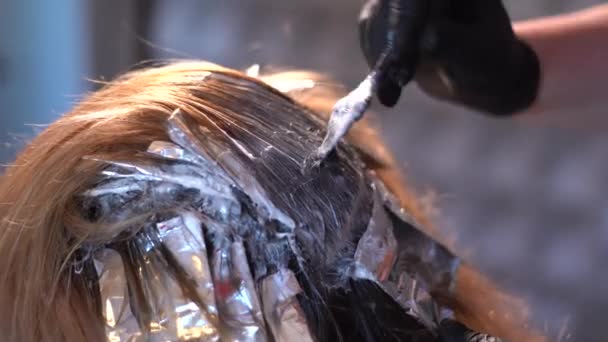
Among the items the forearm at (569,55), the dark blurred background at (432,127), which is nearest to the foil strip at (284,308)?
the forearm at (569,55)

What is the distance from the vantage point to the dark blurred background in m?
1.39

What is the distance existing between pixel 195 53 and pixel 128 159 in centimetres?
119

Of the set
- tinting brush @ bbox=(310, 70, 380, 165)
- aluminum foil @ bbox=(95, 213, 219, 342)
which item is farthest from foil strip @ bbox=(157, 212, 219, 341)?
tinting brush @ bbox=(310, 70, 380, 165)

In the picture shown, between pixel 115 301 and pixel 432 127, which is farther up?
pixel 115 301

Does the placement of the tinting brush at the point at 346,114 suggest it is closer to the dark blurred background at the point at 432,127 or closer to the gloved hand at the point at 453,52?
the gloved hand at the point at 453,52

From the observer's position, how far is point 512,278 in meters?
1.45

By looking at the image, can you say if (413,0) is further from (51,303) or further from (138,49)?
(138,49)

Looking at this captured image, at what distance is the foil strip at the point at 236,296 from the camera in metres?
0.62

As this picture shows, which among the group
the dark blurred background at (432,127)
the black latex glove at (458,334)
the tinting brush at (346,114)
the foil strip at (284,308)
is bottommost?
the dark blurred background at (432,127)

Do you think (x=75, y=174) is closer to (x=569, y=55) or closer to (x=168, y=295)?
(x=168, y=295)

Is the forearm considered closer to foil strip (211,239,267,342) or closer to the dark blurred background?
the dark blurred background

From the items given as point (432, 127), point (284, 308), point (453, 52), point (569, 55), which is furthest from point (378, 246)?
point (432, 127)

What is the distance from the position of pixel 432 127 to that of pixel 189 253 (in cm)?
97

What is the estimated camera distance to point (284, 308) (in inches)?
25.0
